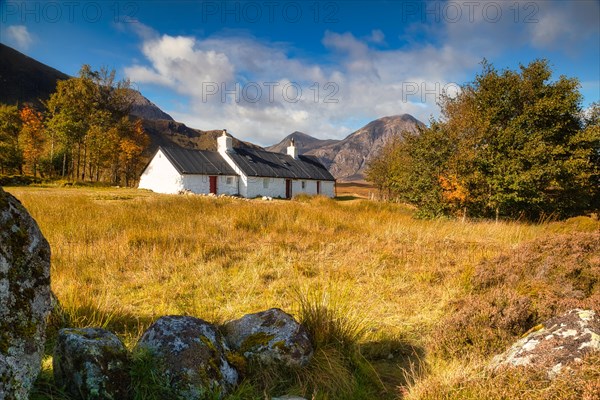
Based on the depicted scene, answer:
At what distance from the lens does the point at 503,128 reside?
16391 mm

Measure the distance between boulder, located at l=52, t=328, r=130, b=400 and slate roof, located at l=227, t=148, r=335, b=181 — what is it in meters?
34.4

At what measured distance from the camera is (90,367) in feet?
7.48

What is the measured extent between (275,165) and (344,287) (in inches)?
1449

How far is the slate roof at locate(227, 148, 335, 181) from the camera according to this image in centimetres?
3769

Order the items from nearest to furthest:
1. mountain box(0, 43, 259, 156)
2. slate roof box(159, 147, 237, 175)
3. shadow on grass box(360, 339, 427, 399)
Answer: shadow on grass box(360, 339, 427, 399), slate roof box(159, 147, 237, 175), mountain box(0, 43, 259, 156)

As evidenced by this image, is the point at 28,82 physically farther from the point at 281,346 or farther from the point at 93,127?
the point at 281,346

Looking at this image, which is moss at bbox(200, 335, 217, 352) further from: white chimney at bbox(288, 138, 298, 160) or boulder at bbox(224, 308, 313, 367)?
white chimney at bbox(288, 138, 298, 160)

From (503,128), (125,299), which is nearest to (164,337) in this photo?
(125,299)

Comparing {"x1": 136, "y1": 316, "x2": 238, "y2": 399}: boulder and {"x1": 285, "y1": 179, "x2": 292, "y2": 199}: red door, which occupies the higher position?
{"x1": 285, "y1": 179, "x2": 292, "y2": 199}: red door

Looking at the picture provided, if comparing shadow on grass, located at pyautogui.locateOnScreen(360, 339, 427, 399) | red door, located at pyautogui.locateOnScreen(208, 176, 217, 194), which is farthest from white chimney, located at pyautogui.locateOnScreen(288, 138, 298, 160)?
shadow on grass, located at pyautogui.locateOnScreen(360, 339, 427, 399)

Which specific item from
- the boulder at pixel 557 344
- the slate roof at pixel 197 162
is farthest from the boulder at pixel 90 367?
the slate roof at pixel 197 162

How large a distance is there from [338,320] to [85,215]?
8.98m

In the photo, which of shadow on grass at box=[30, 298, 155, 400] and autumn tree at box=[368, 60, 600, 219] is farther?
autumn tree at box=[368, 60, 600, 219]

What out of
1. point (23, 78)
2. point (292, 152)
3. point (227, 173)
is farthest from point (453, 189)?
point (23, 78)
